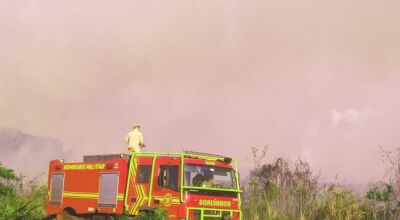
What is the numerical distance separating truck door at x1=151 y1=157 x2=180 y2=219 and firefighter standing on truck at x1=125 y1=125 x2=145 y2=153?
2.51 m

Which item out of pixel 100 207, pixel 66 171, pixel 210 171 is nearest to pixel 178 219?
pixel 210 171

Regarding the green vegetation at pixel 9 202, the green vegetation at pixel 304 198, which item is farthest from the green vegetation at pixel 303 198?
the green vegetation at pixel 9 202

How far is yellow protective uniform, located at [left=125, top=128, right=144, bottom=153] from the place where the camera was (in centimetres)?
1884

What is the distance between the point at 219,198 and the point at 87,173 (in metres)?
5.06

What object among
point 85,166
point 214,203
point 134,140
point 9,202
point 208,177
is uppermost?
point 134,140

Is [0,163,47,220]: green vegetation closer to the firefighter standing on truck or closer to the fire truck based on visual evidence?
the fire truck

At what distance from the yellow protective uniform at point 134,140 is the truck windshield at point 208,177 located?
3134 millimetres

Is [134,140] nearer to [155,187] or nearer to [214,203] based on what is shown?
[155,187]

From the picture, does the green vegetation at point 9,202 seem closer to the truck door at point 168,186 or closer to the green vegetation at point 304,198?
the truck door at point 168,186

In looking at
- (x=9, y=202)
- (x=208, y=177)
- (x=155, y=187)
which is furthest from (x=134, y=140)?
(x=9, y=202)

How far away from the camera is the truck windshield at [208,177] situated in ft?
53.1

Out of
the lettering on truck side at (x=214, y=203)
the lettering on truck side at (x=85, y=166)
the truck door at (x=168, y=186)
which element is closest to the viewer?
the truck door at (x=168, y=186)

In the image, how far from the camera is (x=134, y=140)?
62.0 feet

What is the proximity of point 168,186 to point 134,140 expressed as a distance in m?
3.30
